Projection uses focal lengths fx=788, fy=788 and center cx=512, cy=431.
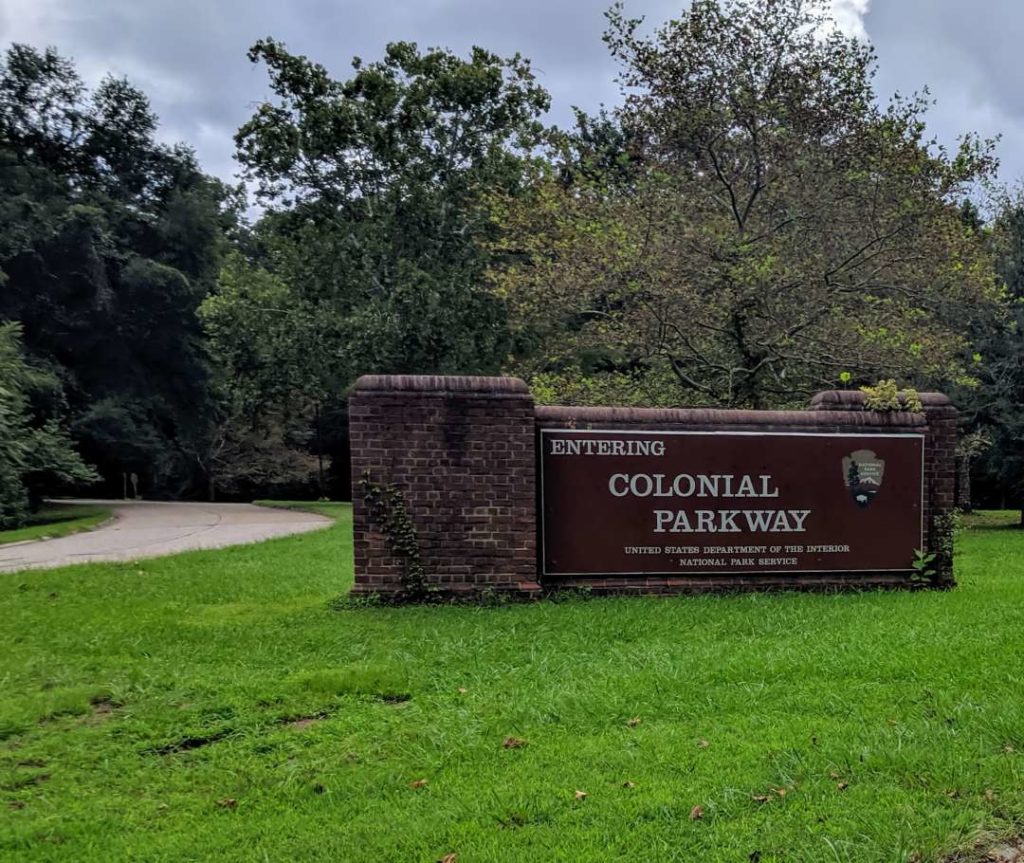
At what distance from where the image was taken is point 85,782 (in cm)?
349

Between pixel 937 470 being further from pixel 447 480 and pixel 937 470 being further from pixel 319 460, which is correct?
pixel 319 460

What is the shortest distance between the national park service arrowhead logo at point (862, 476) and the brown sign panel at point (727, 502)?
10 millimetres

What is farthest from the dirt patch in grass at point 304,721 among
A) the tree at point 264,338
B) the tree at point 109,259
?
the tree at point 109,259

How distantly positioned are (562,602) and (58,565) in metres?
7.79

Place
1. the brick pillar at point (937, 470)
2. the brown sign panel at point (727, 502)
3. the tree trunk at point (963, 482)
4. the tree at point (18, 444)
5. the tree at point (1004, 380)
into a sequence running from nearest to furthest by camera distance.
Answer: the brown sign panel at point (727, 502)
the brick pillar at point (937, 470)
the tree at point (18, 444)
the tree at point (1004, 380)
the tree trunk at point (963, 482)

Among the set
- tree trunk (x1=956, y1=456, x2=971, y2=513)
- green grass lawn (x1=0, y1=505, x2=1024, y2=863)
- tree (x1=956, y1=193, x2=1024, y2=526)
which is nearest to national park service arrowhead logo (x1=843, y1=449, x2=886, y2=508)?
green grass lawn (x1=0, y1=505, x2=1024, y2=863)

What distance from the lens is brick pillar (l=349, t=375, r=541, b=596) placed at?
7.11m

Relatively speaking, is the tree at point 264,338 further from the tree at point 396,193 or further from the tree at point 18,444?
the tree at point 18,444

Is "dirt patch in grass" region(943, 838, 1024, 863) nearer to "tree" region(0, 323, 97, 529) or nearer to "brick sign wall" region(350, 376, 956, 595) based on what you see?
"brick sign wall" region(350, 376, 956, 595)

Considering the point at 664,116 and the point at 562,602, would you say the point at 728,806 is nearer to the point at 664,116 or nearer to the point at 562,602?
the point at 562,602

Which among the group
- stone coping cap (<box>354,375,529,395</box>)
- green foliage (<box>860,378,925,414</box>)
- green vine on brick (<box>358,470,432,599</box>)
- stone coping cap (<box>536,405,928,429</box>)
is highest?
stone coping cap (<box>354,375,529,395</box>)

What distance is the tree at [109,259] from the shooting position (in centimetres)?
2662

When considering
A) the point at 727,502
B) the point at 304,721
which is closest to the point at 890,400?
the point at 727,502

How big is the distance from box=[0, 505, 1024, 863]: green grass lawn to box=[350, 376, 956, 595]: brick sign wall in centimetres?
67
